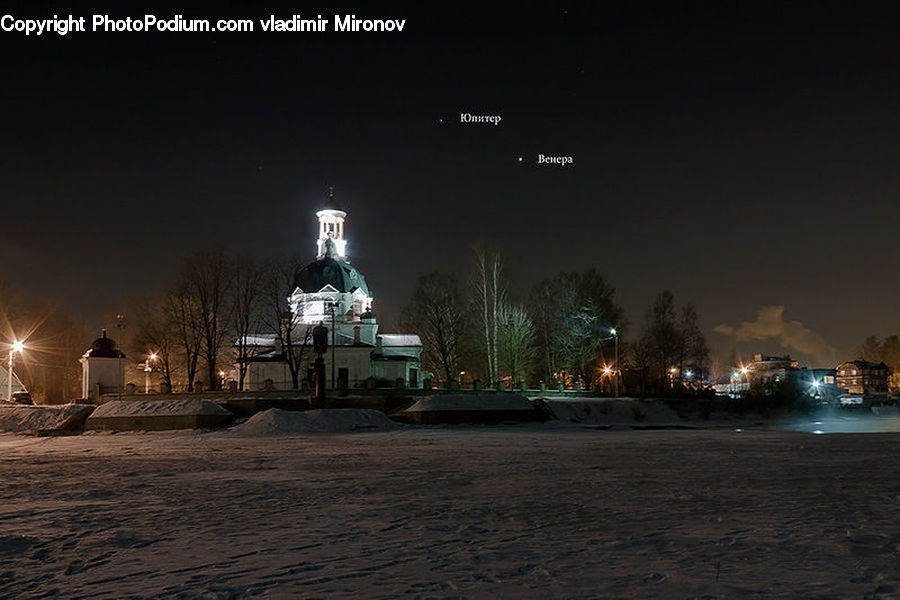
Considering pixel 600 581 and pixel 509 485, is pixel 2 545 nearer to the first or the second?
pixel 600 581

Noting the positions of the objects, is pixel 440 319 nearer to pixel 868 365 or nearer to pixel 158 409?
pixel 158 409

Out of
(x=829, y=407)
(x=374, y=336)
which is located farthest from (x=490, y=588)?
(x=829, y=407)

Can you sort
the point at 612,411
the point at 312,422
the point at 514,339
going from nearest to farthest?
1. the point at 312,422
2. the point at 612,411
3. the point at 514,339

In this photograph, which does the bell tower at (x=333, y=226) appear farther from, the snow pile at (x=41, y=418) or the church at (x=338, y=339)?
the snow pile at (x=41, y=418)

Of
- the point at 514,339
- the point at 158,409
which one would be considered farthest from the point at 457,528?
the point at 514,339

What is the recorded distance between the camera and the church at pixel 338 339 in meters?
61.6

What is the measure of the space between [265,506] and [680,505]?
224 inches

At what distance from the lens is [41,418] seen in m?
35.6

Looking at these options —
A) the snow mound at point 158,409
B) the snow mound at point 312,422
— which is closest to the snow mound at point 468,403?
the snow mound at point 312,422

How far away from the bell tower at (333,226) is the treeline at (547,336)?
9566 millimetres

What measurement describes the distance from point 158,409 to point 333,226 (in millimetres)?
43088

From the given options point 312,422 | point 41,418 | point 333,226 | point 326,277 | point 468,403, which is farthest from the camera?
point 333,226

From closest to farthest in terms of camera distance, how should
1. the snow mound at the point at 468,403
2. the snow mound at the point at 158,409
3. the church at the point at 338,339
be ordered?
the snow mound at the point at 158,409 < the snow mound at the point at 468,403 < the church at the point at 338,339

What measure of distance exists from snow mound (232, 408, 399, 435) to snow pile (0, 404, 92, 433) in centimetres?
822
